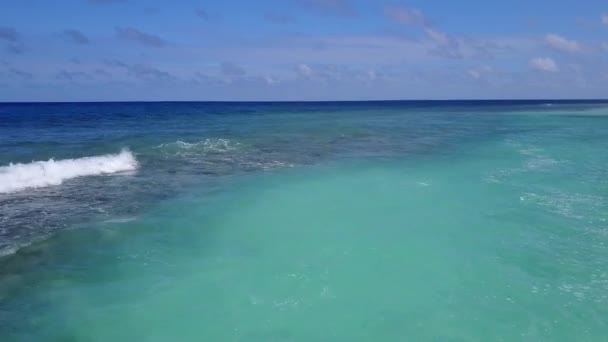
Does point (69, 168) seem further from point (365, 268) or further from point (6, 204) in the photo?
point (365, 268)

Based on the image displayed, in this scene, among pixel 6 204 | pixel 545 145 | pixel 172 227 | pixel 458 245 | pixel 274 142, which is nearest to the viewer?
pixel 458 245

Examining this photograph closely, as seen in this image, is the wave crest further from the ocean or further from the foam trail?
the ocean

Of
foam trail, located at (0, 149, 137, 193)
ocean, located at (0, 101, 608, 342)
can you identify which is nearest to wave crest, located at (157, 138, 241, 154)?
foam trail, located at (0, 149, 137, 193)

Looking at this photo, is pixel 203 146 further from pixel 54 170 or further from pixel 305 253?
pixel 305 253

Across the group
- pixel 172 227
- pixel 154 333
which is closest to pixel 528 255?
pixel 154 333

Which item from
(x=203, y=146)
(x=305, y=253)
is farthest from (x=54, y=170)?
(x=305, y=253)

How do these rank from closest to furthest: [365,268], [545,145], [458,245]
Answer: [365,268] → [458,245] → [545,145]

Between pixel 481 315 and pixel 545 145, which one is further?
pixel 545 145
